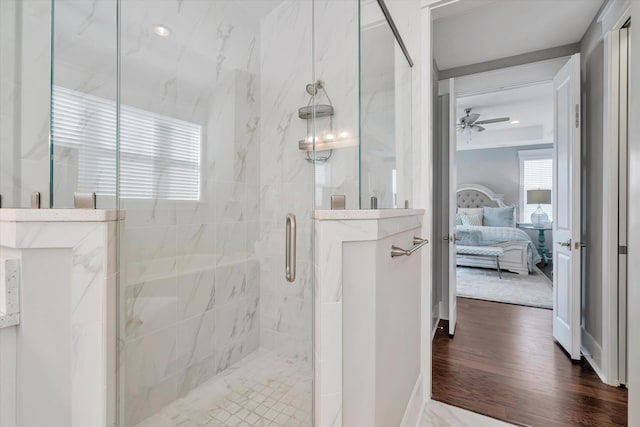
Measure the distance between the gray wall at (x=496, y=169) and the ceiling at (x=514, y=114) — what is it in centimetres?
24

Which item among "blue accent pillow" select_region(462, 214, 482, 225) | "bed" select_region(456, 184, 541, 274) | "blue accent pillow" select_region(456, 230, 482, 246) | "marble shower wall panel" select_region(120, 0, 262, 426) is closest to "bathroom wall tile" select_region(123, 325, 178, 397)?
"marble shower wall panel" select_region(120, 0, 262, 426)

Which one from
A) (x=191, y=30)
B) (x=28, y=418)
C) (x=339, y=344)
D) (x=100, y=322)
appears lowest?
(x=28, y=418)

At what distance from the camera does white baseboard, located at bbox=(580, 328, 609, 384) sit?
214 centimetres

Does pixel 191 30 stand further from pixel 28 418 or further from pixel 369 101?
pixel 28 418

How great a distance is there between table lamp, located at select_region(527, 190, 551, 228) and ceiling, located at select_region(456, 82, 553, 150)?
3.81 feet

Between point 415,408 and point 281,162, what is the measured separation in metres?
1.52

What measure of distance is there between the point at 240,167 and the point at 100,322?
926 millimetres

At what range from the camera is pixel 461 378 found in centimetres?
209

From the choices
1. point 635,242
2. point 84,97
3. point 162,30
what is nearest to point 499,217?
point 635,242

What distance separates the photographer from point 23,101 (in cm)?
109

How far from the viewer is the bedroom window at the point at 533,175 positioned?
659cm

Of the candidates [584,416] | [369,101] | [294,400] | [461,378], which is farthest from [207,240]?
[584,416]

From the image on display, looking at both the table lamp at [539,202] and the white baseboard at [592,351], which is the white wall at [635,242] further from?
the table lamp at [539,202]

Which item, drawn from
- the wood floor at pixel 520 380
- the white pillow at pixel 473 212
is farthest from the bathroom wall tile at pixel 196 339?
the white pillow at pixel 473 212
